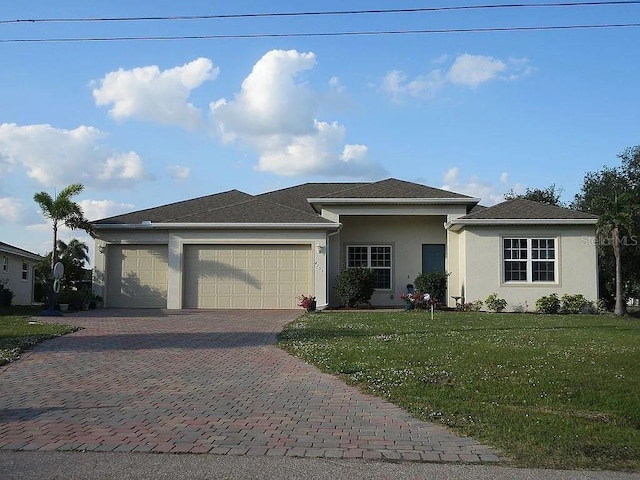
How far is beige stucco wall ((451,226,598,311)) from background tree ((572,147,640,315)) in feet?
2.46

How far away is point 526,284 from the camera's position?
22.8 metres

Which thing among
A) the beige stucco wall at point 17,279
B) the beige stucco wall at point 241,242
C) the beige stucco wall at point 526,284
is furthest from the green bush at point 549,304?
the beige stucco wall at point 17,279

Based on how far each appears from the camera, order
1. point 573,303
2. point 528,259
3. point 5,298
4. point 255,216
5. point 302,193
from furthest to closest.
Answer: point 302,193, point 5,298, point 255,216, point 528,259, point 573,303

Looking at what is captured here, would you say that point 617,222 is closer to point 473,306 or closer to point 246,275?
point 473,306

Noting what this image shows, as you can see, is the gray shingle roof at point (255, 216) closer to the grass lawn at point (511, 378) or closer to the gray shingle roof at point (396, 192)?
the gray shingle roof at point (396, 192)

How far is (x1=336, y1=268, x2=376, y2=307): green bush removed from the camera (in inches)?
915

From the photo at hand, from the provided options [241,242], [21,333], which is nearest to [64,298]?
[241,242]

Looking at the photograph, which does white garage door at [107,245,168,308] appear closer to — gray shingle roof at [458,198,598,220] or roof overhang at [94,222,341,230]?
roof overhang at [94,222,341,230]

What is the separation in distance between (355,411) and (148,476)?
2.95 metres

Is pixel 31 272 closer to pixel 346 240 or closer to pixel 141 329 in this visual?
pixel 346 240

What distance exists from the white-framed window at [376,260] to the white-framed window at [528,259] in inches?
182

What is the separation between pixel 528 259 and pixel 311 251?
25.2 feet

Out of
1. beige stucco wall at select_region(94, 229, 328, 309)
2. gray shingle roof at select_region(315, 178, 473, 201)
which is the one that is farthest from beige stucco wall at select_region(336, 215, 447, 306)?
beige stucco wall at select_region(94, 229, 328, 309)

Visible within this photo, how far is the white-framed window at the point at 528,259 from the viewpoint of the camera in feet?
75.0
